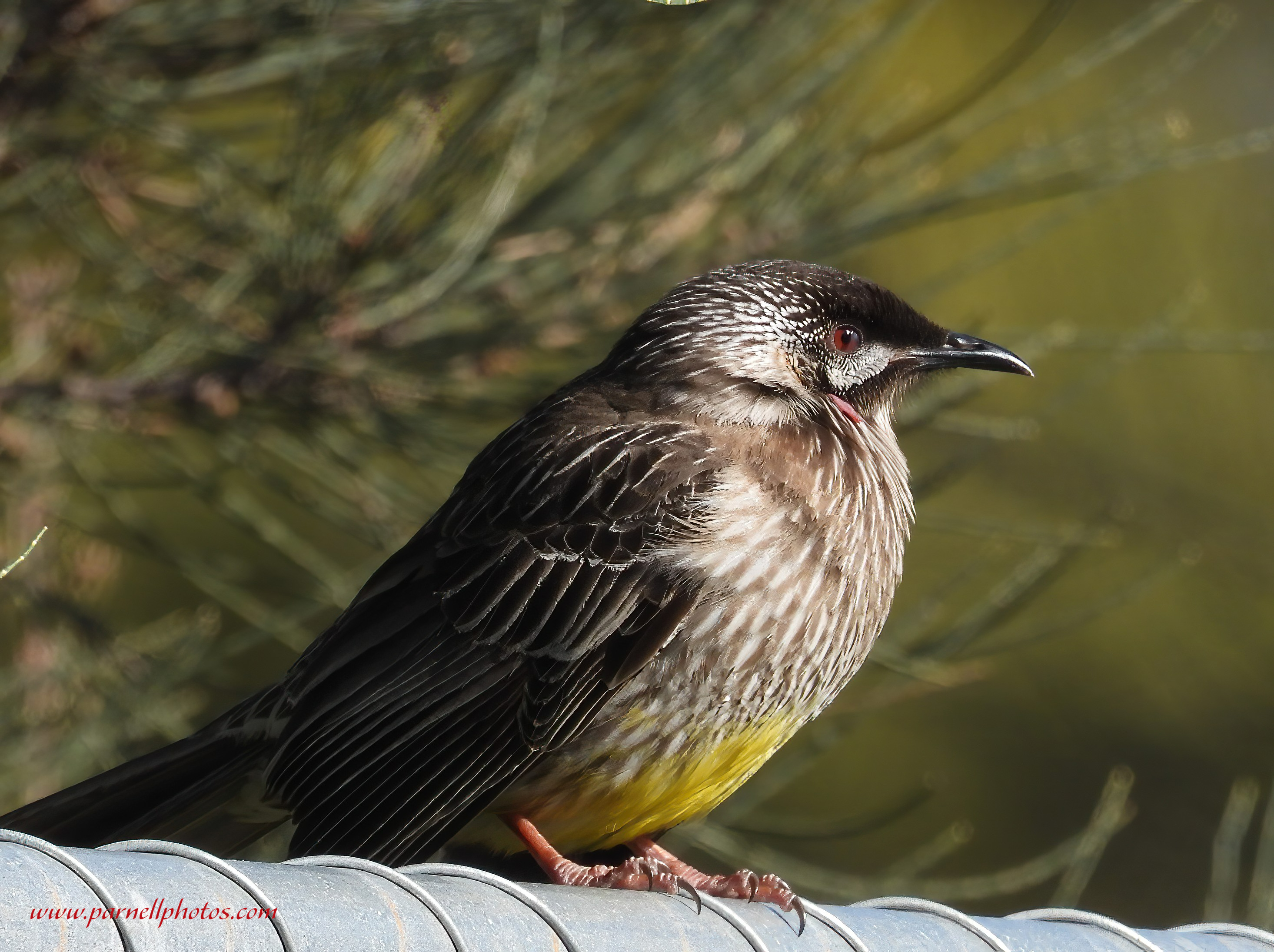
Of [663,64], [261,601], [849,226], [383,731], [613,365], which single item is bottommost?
[261,601]

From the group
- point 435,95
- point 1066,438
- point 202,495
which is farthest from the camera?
point 1066,438

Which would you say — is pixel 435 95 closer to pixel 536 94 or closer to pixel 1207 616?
pixel 536 94

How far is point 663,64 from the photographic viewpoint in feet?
13.5

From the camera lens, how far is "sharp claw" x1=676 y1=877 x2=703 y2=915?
6.33 ft

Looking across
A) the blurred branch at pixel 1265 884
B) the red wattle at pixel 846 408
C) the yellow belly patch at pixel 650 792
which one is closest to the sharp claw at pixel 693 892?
the yellow belly patch at pixel 650 792

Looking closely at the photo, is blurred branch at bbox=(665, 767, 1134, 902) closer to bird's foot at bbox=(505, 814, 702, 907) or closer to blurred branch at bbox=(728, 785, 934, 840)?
blurred branch at bbox=(728, 785, 934, 840)

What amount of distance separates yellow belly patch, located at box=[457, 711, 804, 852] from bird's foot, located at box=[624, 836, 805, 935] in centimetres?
10

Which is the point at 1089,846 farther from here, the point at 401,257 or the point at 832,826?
the point at 401,257

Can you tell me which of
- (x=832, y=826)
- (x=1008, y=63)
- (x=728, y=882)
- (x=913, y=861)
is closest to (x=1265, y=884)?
(x=913, y=861)

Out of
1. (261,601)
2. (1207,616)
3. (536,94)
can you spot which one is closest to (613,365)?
(536,94)

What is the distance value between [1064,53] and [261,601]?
4261 mm

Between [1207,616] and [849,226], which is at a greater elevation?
[849,226]

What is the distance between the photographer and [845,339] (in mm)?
3666

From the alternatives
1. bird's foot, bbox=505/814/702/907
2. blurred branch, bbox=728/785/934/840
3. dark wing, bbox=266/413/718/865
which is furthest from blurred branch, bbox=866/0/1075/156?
bird's foot, bbox=505/814/702/907
